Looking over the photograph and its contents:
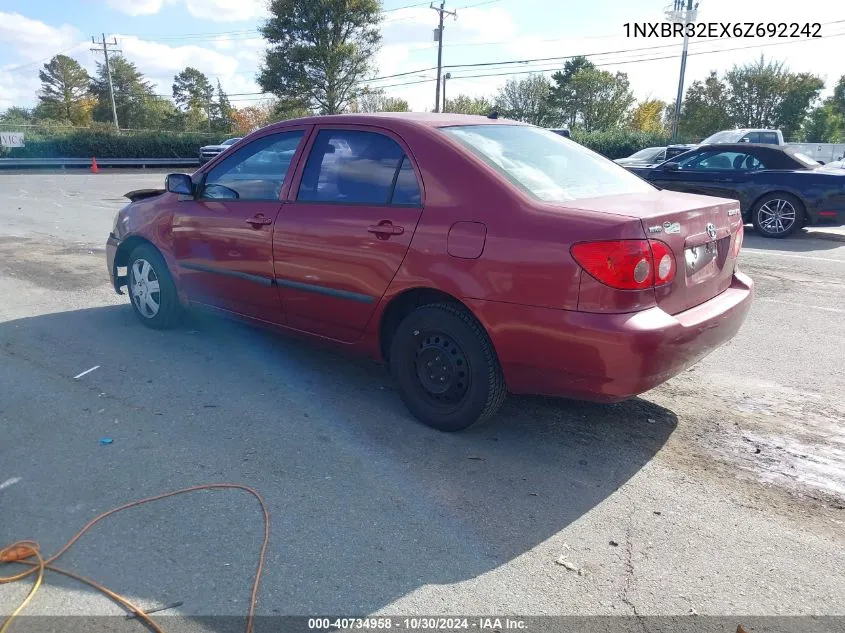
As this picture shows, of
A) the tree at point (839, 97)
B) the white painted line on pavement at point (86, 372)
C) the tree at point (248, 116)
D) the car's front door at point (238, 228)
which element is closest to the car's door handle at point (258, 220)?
the car's front door at point (238, 228)

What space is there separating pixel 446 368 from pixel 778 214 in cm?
922

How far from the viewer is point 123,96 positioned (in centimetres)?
6894

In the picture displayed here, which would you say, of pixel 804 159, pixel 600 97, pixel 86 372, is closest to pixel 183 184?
pixel 86 372

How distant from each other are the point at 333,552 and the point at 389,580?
0.95 ft

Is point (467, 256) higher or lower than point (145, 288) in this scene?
higher

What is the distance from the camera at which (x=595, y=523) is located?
3.02 meters

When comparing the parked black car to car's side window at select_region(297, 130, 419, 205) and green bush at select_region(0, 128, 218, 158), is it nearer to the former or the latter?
car's side window at select_region(297, 130, 419, 205)

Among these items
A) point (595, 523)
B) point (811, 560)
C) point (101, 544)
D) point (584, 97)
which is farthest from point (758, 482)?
point (584, 97)

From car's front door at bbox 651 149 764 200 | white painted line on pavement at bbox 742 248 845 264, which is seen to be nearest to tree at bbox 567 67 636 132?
car's front door at bbox 651 149 764 200

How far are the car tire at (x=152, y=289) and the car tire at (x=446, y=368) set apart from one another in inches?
95.4

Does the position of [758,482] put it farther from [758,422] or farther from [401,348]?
[401,348]

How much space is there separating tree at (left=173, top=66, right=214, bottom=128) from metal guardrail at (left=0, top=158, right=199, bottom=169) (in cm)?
3605

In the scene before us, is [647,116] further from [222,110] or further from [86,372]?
[86,372]

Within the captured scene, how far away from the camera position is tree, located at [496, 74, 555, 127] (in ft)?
229
